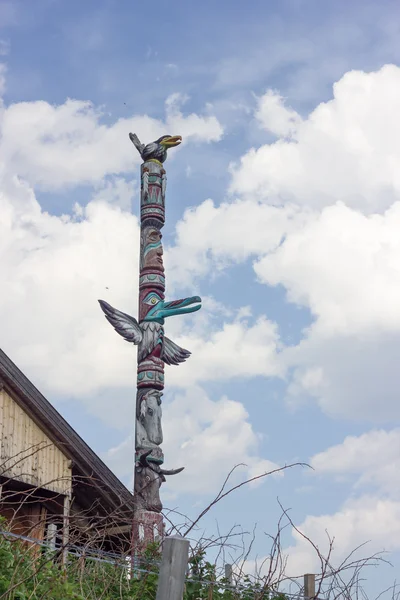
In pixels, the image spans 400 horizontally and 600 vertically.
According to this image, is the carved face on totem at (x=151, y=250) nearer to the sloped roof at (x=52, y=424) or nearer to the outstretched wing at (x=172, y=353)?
the outstretched wing at (x=172, y=353)

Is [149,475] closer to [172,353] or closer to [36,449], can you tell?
[36,449]

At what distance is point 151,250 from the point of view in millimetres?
15023

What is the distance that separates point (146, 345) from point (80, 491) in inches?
106

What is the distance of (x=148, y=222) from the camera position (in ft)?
50.4

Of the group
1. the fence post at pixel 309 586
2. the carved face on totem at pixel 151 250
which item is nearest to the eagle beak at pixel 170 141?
the carved face on totem at pixel 151 250

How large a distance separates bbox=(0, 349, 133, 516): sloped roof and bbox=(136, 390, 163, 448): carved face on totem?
867mm

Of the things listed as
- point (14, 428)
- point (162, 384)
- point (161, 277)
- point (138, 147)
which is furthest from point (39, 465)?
point (138, 147)

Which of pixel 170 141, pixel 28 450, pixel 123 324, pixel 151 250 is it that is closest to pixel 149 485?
pixel 28 450

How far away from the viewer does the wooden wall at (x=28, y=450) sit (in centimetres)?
1079

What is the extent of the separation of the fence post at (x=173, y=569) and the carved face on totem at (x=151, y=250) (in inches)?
436

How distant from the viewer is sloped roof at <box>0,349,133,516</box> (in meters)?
11.0

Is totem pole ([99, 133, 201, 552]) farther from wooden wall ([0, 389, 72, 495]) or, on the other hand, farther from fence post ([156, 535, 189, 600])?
fence post ([156, 535, 189, 600])

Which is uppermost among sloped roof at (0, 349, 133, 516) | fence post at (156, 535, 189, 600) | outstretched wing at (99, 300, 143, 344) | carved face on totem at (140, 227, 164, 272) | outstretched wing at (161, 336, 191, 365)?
carved face on totem at (140, 227, 164, 272)

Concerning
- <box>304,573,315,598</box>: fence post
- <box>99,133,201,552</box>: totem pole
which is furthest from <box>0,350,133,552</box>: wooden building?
<box>304,573,315,598</box>: fence post
